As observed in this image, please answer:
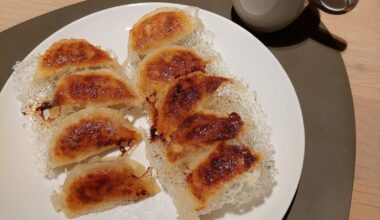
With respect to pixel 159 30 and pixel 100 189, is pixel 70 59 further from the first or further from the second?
pixel 100 189

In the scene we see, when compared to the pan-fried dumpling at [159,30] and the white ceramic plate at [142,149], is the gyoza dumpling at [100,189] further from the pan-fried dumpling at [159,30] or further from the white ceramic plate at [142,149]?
the pan-fried dumpling at [159,30]

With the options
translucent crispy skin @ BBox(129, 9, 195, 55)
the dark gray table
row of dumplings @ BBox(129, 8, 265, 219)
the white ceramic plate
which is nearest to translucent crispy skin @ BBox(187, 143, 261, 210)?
row of dumplings @ BBox(129, 8, 265, 219)

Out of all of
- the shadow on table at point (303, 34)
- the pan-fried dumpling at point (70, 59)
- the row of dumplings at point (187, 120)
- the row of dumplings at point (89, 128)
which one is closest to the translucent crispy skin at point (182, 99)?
the row of dumplings at point (187, 120)

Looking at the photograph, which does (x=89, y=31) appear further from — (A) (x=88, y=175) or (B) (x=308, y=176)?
(B) (x=308, y=176)

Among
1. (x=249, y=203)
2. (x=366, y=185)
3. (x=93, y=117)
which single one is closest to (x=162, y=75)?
(x=93, y=117)

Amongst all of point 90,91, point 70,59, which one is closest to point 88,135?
point 90,91
